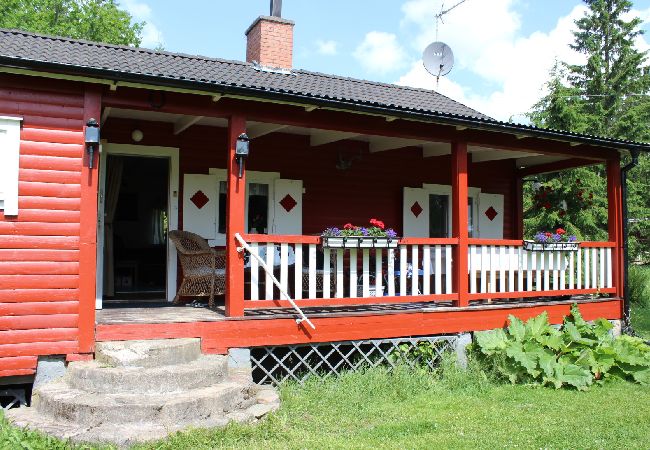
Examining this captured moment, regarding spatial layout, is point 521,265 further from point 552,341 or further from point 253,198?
point 253,198

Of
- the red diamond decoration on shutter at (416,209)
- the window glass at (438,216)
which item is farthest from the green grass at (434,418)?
the window glass at (438,216)

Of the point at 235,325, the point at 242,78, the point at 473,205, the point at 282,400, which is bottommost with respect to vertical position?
the point at 282,400

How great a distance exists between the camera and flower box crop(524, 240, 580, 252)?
26.5 feet

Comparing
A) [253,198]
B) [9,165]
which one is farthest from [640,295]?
[9,165]

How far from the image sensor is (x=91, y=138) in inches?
212

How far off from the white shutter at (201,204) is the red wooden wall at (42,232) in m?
2.63

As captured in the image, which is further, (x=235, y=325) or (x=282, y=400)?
(x=235, y=325)

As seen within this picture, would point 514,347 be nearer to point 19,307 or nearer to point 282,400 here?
point 282,400

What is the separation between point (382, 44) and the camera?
38.1 metres

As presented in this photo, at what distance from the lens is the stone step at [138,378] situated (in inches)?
189

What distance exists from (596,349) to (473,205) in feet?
14.1

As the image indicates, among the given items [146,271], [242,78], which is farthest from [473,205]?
[146,271]

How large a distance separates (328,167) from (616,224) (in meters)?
4.50

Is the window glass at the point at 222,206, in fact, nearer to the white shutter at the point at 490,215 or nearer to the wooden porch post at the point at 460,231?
the wooden porch post at the point at 460,231
